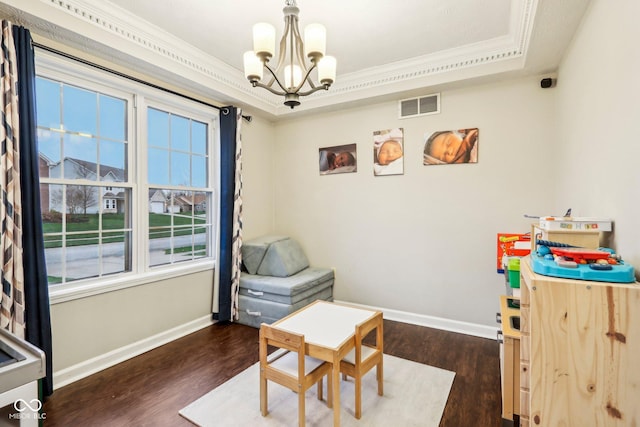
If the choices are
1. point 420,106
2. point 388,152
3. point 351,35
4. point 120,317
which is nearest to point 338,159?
point 388,152

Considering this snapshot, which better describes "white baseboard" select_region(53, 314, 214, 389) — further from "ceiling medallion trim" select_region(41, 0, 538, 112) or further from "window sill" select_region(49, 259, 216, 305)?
"ceiling medallion trim" select_region(41, 0, 538, 112)

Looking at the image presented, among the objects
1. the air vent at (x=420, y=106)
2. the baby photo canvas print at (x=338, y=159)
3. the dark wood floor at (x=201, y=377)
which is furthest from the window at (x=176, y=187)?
the air vent at (x=420, y=106)

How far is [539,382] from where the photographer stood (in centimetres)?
95

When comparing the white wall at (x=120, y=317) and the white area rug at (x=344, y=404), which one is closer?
the white area rug at (x=344, y=404)

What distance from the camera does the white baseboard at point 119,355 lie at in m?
2.26

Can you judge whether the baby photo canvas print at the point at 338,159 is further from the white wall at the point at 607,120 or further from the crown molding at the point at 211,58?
the white wall at the point at 607,120

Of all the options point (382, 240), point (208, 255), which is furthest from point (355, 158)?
point (208, 255)

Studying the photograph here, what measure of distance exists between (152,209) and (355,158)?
227 cm

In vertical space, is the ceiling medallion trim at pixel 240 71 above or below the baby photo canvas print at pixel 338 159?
above

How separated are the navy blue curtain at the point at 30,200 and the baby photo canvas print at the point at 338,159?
8.88 ft

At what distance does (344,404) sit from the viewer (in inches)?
78.6

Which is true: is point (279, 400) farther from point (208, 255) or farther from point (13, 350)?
point (208, 255)

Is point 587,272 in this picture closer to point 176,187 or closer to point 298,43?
point 298,43

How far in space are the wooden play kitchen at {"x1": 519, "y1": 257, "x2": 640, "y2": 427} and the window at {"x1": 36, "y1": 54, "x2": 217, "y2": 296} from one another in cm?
293
